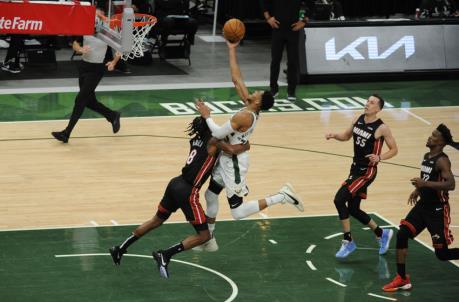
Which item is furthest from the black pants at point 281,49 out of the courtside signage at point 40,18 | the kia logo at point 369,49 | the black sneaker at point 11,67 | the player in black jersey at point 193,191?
the courtside signage at point 40,18

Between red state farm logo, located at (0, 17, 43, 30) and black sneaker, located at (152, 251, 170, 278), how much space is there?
300 cm

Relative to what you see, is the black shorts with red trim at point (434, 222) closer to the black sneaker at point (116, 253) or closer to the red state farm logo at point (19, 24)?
the black sneaker at point (116, 253)

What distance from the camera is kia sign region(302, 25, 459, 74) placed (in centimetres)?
2088

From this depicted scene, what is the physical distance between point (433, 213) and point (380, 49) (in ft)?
36.2

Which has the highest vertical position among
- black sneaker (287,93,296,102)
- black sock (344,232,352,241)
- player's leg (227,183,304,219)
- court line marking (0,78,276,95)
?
player's leg (227,183,304,219)

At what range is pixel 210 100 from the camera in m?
19.4

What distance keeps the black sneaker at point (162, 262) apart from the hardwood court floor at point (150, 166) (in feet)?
7.41

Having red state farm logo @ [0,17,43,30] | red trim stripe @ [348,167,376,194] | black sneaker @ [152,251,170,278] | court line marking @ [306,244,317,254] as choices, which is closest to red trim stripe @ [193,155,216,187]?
black sneaker @ [152,251,170,278]

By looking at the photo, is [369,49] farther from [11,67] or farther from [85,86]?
[11,67]

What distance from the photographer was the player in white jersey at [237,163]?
419 inches

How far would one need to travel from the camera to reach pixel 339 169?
50.0 ft

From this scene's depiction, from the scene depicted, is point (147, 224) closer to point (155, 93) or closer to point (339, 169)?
point (339, 169)

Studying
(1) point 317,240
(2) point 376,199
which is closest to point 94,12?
(1) point 317,240

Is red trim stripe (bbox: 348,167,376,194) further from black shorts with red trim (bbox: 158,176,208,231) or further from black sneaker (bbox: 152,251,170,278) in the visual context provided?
black sneaker (bbox: 152,251,170,278)
